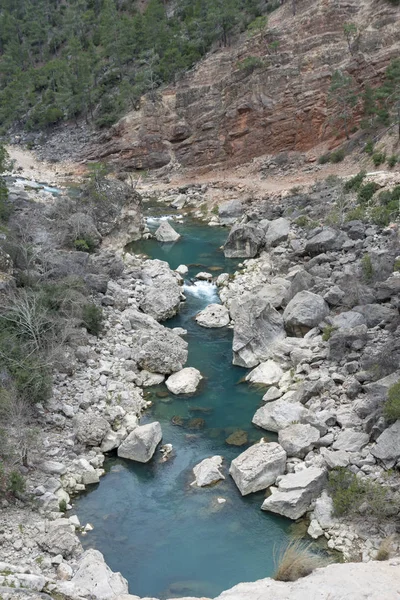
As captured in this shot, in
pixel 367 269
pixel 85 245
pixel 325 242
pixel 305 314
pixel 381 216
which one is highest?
pixel 85 245

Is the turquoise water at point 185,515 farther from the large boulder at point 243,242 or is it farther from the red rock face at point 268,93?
the red rock face at point 268,93

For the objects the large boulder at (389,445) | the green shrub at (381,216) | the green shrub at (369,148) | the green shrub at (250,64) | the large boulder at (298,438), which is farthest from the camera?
the green shrub at (250,64)

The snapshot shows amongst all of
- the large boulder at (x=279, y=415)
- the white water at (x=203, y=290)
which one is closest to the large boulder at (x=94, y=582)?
the large boulder at (x=279, y=415)

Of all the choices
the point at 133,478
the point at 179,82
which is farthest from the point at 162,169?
the point at 133,478

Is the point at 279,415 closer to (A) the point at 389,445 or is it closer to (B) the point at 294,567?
(A) the point at 389,445

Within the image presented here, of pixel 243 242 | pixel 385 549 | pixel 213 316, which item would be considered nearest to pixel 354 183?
Result: pixel 243 242

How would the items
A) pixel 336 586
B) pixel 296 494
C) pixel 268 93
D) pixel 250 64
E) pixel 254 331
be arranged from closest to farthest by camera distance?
pixel 336 586
pixel 296 494
pixel 254 331
pixel 268 93
pixel 250 64
